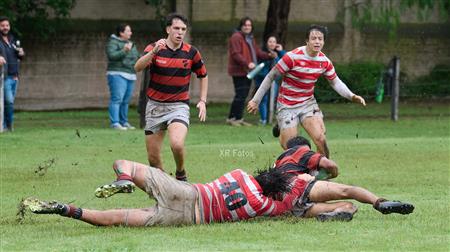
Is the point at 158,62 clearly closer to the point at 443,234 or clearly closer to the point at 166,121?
the point at 166,121

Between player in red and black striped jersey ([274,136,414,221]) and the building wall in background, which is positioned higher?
player in red and black striped jersey ([274,136,414,221])

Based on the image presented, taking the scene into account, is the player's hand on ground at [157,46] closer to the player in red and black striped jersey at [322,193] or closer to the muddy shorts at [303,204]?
the player in red and black striped jersey at [322,193]

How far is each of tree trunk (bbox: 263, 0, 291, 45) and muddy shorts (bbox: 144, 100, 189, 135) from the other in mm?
13187

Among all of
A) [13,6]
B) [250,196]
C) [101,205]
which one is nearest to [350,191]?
[250,196]

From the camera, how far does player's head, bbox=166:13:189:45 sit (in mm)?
13164

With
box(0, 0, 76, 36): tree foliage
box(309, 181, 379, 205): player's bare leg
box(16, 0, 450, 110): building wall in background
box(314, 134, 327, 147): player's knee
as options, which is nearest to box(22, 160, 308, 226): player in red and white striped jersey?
box(309, 181, 379, 205): player's bare leg

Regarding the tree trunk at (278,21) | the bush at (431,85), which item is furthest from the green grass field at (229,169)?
the tree trunk at (278,21)

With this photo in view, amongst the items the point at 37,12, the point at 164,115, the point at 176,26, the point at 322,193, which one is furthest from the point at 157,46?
the point at 37,12

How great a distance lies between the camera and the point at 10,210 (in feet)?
40.5

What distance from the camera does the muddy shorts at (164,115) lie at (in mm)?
13406

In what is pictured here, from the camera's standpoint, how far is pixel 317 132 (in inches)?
551

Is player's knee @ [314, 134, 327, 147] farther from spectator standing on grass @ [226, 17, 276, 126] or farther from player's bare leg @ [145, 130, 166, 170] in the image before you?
spectator standing on grass @ [226, 17, 276, 126]

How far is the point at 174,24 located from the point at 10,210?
2.81 metres

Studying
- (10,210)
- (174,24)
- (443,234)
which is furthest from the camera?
(174,24)
